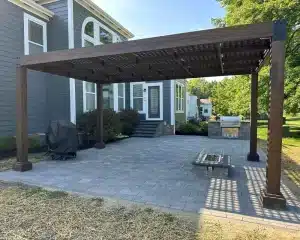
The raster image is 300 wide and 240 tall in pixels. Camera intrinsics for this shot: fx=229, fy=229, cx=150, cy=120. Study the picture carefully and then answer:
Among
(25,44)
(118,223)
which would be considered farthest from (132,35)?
(118,223)

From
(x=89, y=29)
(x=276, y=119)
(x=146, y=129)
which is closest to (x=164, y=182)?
(x=276, y=119)

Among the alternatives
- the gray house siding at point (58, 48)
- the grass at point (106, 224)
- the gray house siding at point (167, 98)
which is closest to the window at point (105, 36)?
the gray house siding at point (58, 48)

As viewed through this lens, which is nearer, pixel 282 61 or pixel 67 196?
pixel 282 61

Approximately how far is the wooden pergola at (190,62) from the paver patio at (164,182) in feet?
1.20

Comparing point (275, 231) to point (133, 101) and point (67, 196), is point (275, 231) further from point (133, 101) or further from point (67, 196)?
point (133, 101)

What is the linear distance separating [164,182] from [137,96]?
10795mm

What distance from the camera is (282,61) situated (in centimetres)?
323

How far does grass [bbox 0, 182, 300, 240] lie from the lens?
2.62 meters

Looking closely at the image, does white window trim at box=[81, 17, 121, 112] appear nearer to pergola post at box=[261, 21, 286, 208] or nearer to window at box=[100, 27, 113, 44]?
window at box=[100, 27, 113, 44]

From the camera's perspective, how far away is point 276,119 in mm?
3277

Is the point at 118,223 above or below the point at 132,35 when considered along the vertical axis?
below

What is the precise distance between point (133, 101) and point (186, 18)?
6.00m

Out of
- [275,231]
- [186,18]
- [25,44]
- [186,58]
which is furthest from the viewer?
[186,18]

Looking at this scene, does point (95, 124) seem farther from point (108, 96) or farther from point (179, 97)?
point (179, 97)
